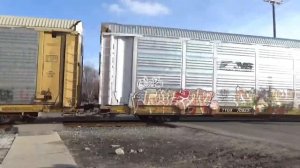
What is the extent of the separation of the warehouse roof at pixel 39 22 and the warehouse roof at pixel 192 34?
150 centimetres

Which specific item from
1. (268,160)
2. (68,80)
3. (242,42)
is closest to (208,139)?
(268,160)

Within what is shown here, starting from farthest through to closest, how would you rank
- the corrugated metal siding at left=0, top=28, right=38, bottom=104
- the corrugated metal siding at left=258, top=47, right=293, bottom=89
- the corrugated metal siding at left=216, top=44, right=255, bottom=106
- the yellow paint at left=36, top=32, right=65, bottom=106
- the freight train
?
1. the corrugated metal siding at left=258, top=47, right=293, bottom=89
2. the corrugated metal siding at left=216, top=44, right=255, bottom=106
3. the yellow paint at left=36, top=32, right=65, bottom=106
4. the freight train
5. the corrugated metal siding at left=0, top=28, right=38, bottom=104

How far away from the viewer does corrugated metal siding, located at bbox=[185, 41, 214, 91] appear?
21.0 meters

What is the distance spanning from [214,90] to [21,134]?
9.31m

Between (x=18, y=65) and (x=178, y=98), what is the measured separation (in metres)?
6.81

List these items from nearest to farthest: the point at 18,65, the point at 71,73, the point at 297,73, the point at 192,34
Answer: the point at 18,65, the point at 71,73, the point at 192,34, the point at 297,73

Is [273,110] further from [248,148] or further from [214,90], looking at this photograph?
[248,148]

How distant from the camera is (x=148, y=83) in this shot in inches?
800

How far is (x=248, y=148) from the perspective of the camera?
38.7 feet

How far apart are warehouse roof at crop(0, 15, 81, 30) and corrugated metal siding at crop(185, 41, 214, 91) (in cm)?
510

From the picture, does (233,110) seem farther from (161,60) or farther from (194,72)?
(161,60)

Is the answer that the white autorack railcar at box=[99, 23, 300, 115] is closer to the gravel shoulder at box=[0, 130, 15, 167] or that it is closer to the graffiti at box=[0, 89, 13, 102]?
the graffiti at box=[0, 89, 13, 102]

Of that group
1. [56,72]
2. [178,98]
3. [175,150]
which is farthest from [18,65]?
[175,150]

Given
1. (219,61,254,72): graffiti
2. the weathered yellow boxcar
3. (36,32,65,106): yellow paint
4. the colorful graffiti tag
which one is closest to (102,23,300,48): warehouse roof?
(219,61,254,72): graffiti
